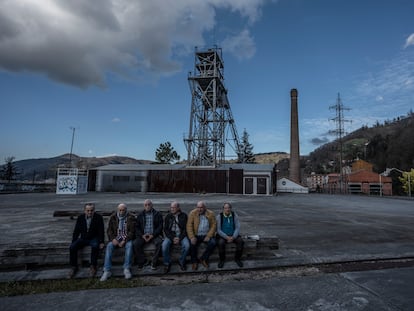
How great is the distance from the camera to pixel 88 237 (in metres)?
5.26

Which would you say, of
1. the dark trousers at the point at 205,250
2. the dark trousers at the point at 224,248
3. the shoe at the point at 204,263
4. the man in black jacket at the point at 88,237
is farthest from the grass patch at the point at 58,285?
the dark trousers at the point at 224,248

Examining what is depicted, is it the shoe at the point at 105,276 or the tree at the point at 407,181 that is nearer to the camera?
the shoe at the point at 105,276

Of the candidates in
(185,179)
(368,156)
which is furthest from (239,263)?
(368,156)

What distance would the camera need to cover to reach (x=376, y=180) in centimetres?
5269

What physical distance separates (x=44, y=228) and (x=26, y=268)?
14.8 feet

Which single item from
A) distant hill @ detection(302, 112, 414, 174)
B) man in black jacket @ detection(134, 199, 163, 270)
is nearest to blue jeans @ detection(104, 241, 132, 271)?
man in black jacket @ detection(134, 199, 163, 270)

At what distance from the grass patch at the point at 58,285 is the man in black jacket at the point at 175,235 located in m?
0.71

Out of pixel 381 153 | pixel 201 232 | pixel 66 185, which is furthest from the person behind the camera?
pixel 381 153

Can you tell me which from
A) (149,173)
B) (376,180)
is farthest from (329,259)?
(376,180)

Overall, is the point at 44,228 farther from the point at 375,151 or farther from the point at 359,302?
the point at 375,151

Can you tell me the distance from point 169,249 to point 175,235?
322 mm

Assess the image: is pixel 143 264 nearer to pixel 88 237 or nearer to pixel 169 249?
pixel 169 249

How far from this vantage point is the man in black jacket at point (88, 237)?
5.05 m

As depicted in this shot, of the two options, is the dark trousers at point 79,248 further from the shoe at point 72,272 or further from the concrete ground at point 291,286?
the concrete ground at point 291,286
